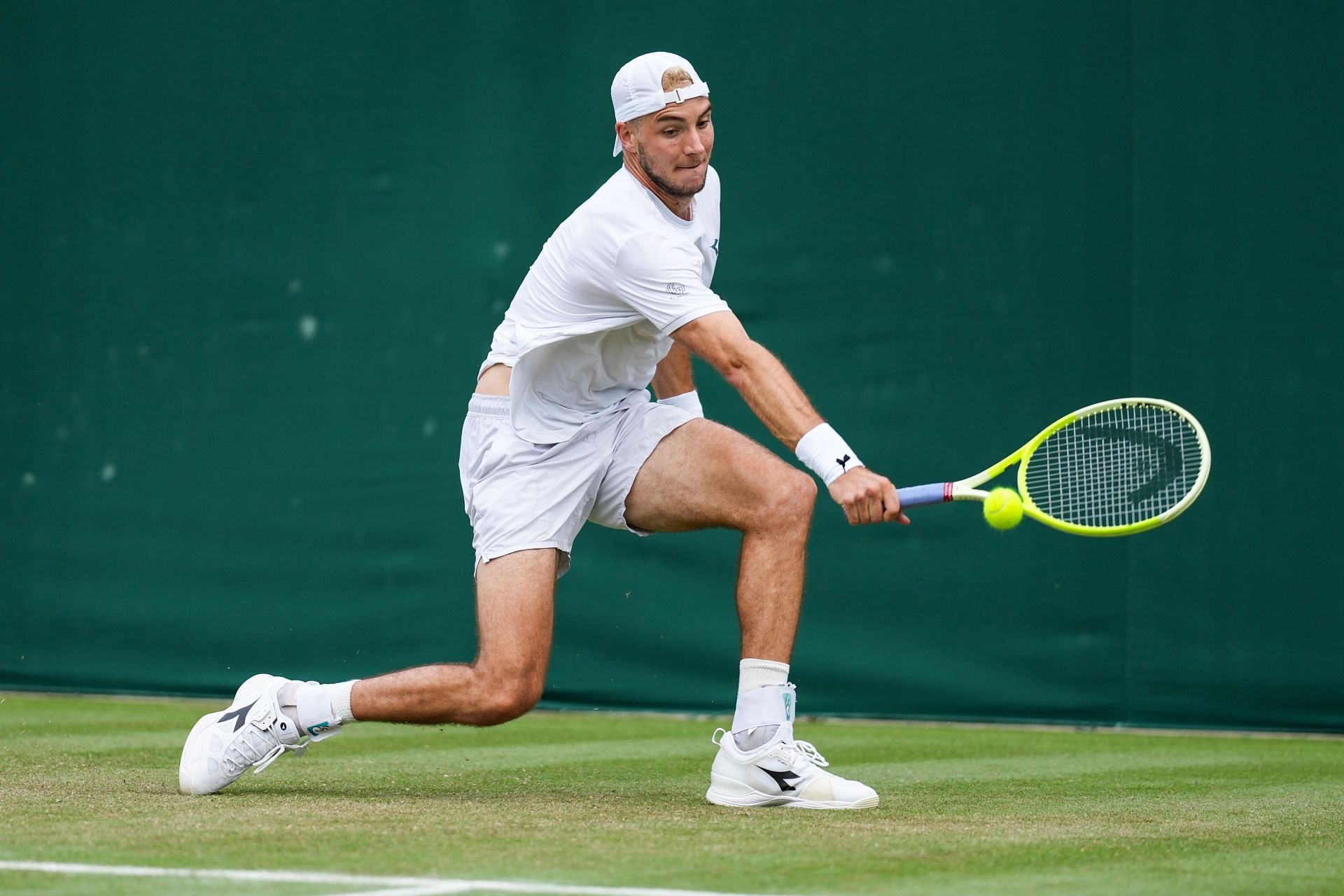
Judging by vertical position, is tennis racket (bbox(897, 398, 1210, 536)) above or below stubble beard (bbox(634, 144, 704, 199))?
below

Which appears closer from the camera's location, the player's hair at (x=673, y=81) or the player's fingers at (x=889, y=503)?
the player's fingers at (x=889, y=503)

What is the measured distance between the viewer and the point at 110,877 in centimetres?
292

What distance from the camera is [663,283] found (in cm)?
395

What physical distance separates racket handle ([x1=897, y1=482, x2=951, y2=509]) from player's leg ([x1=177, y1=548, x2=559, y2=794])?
0.84 meters

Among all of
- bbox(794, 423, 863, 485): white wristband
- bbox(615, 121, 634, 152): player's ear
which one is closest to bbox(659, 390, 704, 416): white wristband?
bbox(615, 121, 634, 152): player's ear

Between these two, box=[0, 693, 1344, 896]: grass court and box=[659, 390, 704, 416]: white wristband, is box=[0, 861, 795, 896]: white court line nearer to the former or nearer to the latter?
box=[0, 693, 1344, 896]: grass court

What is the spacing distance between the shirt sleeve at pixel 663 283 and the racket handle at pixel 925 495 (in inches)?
20.5

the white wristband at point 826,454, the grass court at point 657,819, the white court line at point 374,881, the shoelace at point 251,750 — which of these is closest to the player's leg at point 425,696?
the shoelace at point 251,750

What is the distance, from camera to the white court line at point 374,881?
2.78 m

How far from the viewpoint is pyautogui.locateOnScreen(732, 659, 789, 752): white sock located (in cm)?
398

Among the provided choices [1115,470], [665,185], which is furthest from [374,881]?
[1115,470]

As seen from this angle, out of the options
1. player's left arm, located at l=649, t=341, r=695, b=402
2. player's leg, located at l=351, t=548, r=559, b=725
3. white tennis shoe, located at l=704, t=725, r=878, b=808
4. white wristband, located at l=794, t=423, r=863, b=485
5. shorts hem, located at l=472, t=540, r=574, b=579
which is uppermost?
player's left arm, located at l=649, t=341, r=695, b=402

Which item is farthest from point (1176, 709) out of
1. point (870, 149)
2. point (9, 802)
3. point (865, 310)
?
point (9, 802)

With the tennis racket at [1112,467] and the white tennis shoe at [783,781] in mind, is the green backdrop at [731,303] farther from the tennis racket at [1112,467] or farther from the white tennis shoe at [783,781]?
the white tennis shoe at [783,781]
